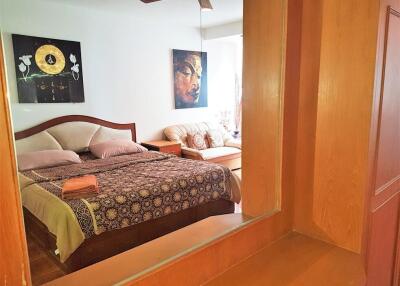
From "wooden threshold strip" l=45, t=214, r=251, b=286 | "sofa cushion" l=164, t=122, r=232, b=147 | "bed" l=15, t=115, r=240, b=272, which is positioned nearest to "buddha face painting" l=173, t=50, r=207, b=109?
"sofa cushion" l=164, t=122, r=232, b=147

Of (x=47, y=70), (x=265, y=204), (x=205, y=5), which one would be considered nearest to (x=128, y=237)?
(x=47, y=70)

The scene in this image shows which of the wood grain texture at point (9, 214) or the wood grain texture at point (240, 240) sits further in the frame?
the wood grain texture at point (240, 240)

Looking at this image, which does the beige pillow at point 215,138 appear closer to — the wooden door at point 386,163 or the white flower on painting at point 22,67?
the wooden door at point 386,163

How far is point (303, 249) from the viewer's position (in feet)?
3.46

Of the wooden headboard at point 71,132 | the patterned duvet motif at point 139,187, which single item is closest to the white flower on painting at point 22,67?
the wooden headboard at point 71,132

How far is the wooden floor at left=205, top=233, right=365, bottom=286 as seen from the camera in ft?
2.89

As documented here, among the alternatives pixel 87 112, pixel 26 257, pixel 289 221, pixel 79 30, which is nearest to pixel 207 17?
pixel 79 30

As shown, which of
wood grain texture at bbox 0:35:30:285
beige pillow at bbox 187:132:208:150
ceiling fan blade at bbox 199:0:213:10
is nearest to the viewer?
wood grain texture at bbox 0:35:30:285

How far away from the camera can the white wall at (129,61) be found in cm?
183

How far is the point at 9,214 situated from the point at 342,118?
0.97 metres

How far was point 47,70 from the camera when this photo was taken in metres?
1.63

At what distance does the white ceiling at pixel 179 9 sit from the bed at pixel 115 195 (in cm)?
91

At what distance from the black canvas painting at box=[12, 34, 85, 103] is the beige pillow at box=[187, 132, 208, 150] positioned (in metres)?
1.05

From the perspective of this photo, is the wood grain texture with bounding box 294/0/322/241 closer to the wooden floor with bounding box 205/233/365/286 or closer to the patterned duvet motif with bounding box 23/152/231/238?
the wooden floor with bounding box 205/233/365/286
